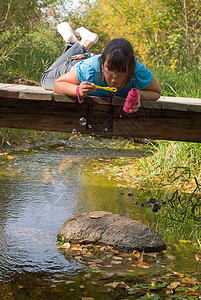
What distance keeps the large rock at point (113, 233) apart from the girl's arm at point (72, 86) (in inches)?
53.3

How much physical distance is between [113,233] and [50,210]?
119 cm

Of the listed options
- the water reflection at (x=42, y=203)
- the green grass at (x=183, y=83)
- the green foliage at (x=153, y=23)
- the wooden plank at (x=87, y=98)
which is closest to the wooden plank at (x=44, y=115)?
the wooden plank at (x=87, y=98)

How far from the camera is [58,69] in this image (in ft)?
16.4

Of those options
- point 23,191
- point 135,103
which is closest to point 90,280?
point 135,103

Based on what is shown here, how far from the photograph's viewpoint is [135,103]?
385cm

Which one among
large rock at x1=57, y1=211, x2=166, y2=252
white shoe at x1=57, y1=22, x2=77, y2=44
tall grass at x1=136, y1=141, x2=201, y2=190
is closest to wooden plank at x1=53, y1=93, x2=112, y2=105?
large rock at x1=57, y1=211, x2=166, y2=252

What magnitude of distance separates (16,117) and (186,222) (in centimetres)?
228

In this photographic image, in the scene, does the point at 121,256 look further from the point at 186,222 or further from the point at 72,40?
the point at 72,40

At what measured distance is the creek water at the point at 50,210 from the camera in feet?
12.0

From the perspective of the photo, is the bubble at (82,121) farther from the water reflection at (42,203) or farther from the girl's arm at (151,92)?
the water reflection at (42,203)

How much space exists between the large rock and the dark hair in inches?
56.1

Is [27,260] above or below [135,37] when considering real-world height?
below

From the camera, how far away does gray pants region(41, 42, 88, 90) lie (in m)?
4.90

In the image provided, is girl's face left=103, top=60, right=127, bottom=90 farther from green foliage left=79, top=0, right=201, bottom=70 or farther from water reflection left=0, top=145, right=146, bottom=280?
green foliage left=79, top=0, right=201, bottom=70
